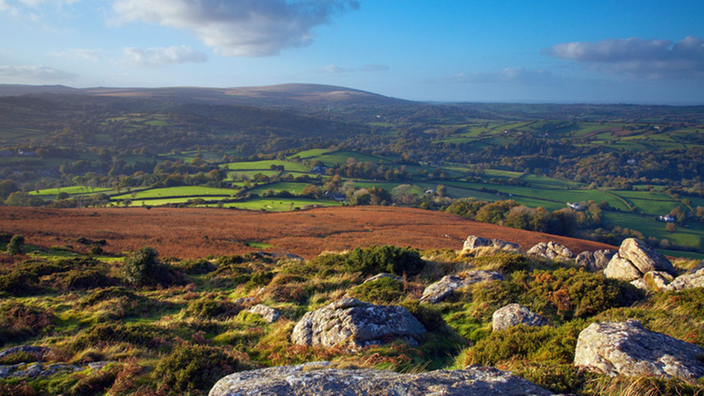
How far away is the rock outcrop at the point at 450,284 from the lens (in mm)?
11867

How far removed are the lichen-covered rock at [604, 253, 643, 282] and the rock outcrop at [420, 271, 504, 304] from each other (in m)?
5.56

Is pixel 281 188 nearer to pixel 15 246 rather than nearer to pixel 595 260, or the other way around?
pixel 15 246

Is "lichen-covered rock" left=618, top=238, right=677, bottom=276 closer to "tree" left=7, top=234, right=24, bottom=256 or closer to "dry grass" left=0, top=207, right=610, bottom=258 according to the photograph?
"dry grass" left=0, top=207, right=610, bottom=258

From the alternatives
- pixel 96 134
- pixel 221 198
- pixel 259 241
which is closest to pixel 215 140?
pixel 96 134

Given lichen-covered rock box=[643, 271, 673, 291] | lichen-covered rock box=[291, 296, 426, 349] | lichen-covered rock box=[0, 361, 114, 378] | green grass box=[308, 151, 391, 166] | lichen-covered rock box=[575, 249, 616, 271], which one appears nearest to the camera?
lichen-covered rock box=[0, 361, 114, 378]

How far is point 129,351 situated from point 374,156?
148m

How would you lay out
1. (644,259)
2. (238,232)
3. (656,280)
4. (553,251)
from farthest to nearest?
(238,232)
(553,251)
(644,259)
(656,280)

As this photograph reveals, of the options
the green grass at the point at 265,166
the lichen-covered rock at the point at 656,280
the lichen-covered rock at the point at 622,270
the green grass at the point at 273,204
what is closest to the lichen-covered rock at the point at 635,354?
the lichen-covered rock at the point at 656,280

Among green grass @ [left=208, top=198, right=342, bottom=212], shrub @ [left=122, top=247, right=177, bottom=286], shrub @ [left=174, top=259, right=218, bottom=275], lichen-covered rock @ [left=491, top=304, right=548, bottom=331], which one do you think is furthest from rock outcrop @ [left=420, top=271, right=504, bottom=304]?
green grass @ [left=208, top=198, right=342, bottom=212]

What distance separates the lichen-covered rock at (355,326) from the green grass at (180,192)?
77.2m

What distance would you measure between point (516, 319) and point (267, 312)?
7.52m

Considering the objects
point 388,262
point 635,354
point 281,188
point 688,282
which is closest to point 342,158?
point 281,188

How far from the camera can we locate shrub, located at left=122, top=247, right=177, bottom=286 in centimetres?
1708

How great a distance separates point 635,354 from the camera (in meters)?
5.27
